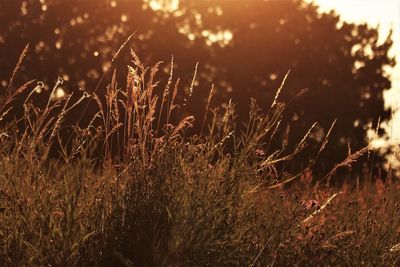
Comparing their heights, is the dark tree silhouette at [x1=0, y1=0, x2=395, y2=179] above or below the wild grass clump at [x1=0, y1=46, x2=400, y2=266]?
below

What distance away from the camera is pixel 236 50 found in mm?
23891

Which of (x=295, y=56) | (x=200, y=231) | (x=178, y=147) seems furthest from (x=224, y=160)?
(x=295, y=56)

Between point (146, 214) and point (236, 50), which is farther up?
point (146, 214)

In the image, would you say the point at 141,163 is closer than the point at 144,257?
No

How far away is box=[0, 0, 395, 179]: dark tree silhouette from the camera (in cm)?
2262

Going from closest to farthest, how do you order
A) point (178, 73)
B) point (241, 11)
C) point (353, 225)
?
point (353, 225), point (178, 73), point (241, 11)

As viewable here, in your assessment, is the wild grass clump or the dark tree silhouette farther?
the dark tree silhouette

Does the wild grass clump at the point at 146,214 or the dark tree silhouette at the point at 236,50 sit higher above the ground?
the wild grass clump at the point at 146,214

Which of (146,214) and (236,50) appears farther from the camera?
(236,50)

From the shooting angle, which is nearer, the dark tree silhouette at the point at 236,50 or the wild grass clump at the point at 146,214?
the wild grass clump at the point at 146,214

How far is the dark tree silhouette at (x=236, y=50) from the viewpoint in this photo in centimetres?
2262

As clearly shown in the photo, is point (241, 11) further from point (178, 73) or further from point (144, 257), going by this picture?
point (144, 257)

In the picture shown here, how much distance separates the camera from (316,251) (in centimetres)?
538

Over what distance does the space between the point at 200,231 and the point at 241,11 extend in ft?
68.5
